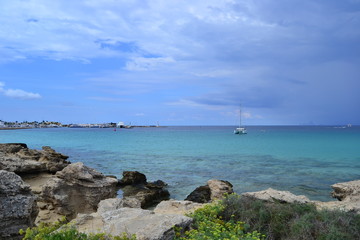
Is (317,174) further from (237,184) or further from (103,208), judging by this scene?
(103,208)

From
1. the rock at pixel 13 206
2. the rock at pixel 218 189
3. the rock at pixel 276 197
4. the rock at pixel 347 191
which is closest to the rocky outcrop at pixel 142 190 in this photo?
the rock at pixel 218 189

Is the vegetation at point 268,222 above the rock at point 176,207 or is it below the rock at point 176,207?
above

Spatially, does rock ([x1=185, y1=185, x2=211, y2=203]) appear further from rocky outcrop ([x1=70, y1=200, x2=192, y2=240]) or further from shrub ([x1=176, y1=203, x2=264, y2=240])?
rocky outcrop ([x1=70, y1=200, x2=192, y2=240])

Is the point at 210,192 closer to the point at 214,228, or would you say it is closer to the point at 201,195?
the point at 201,195

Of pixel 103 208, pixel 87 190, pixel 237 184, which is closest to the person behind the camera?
pixel 103 208

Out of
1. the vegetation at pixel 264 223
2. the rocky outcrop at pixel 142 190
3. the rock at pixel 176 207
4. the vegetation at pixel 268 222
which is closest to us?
the vegetation at pixel 264 223

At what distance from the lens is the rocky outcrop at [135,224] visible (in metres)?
5.69

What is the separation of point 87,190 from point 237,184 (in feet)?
38.6

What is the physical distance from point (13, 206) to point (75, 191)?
15.3ft

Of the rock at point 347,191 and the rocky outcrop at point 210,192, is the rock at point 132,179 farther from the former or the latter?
the rock at point 347,191

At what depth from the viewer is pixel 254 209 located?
856 centimetres

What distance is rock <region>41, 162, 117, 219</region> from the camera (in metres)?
11.8

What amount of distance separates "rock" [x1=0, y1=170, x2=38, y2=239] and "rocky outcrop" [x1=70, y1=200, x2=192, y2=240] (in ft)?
6.57

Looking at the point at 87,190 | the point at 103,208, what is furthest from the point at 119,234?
the point at 87,190
